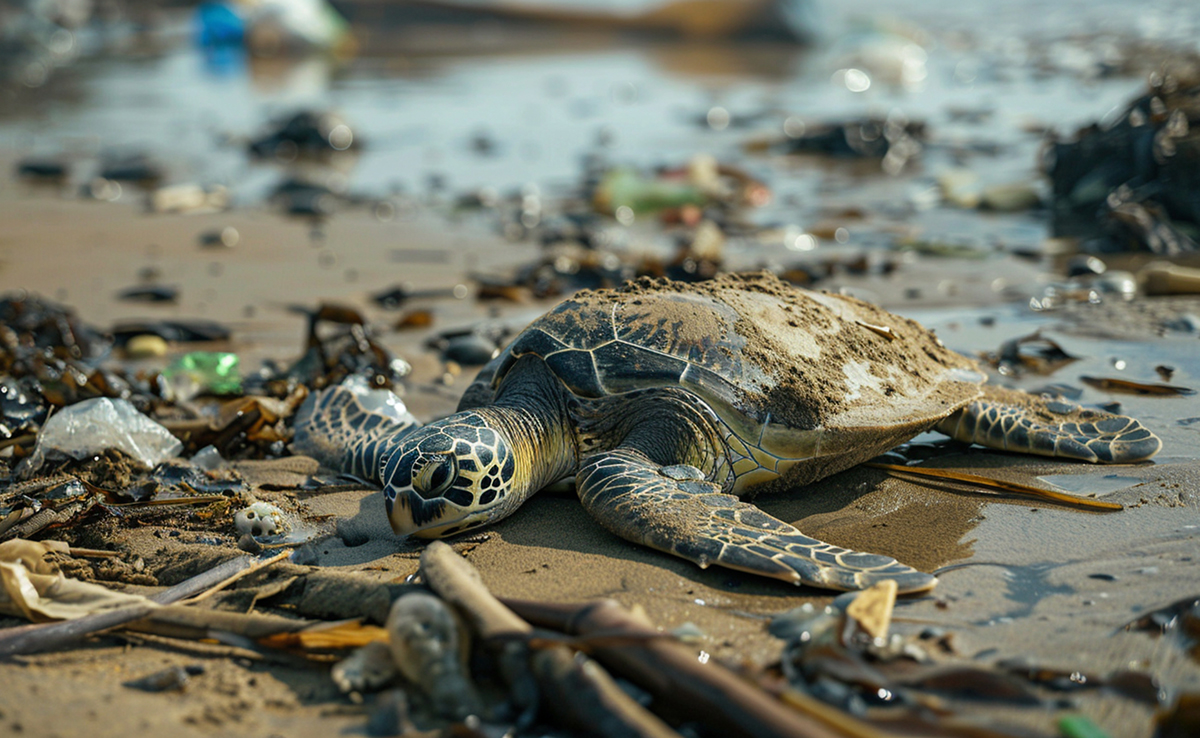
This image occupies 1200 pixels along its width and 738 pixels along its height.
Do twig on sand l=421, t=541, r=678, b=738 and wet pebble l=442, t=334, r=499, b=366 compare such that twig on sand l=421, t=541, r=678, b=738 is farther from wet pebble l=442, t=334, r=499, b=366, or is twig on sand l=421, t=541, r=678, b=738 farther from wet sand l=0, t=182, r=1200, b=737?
wet pebble l=442, t=334, r=499, b=366

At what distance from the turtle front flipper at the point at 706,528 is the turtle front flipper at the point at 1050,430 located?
46.1 inches

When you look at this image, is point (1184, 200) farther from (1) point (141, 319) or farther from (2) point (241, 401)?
(1) point (141, 319)

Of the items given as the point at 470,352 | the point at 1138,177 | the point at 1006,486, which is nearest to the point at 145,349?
the point at 470,352

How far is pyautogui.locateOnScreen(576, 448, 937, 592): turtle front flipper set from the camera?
264 cm

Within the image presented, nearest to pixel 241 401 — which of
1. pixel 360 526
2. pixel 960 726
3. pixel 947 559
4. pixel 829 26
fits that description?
pixel 360 526

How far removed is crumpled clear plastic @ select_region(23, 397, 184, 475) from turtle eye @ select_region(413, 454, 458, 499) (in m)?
1.34

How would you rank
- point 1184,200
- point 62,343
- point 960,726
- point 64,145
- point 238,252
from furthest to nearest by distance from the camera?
point 64,145 → point 238,252 → point 1184,200 → point 62,343 → point 960,726

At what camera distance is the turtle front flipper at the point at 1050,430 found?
351cm

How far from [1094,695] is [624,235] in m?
5.93

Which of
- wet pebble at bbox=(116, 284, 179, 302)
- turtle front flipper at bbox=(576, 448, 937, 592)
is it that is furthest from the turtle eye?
wet pebble at bbox=(116, 284, 179, 302)

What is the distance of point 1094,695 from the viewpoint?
2090 mm

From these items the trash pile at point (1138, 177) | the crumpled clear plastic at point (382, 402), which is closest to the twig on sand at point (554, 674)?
the crumpled clear plastic at point (382, 402)

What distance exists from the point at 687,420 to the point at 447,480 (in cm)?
88

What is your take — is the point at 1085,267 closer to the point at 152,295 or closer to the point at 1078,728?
the point at 1078,728
